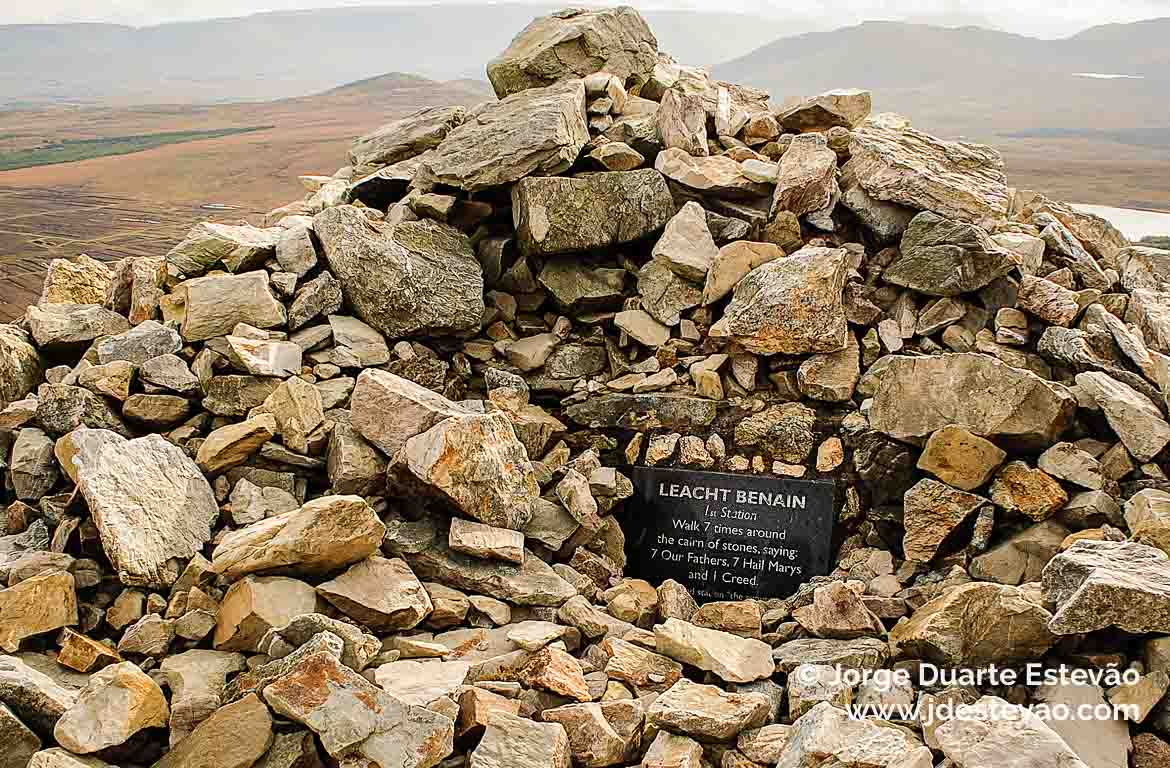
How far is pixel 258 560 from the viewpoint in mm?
4145

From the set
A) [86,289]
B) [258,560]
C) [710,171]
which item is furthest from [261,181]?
[258,560]

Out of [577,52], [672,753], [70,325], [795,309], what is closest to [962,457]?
[795,309]

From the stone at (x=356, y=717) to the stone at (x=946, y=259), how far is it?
158 inches

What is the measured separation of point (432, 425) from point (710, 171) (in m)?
2.71

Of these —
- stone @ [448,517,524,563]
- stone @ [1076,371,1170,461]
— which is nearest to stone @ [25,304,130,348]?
stone @ [448,517,524,563]

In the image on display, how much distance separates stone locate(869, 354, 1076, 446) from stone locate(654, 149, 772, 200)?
1.66m

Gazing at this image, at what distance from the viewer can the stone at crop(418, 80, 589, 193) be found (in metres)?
6.12

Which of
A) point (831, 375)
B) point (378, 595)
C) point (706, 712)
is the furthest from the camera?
point (831, 375)

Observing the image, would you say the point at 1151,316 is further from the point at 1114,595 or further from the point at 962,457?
the point at 1114,595

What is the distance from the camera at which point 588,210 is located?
20.1 ft

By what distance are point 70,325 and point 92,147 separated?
384 cm

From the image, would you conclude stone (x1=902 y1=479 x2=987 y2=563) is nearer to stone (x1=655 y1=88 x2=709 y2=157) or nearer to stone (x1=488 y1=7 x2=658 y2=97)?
stone (x1=655 y1=88 x2=709 y2=157)

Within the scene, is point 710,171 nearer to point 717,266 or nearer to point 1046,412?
point 717,266

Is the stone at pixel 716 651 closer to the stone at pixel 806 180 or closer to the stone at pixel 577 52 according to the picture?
the stone at pixel 806 180
